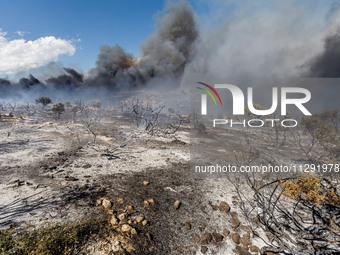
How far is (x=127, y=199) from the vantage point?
7.43 metres

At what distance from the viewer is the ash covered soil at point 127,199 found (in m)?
5.71

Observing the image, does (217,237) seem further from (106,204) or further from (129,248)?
(106,204)

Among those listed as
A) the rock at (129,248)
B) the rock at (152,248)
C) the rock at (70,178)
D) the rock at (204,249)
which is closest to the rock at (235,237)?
the rock at (204,249)

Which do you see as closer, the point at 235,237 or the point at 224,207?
the point at 235,237

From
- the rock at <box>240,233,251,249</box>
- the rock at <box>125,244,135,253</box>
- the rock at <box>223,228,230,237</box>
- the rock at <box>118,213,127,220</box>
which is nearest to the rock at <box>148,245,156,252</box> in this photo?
the rock at <box>125,244,135,253</box>

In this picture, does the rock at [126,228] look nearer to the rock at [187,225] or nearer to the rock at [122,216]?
the rock at [122,216]

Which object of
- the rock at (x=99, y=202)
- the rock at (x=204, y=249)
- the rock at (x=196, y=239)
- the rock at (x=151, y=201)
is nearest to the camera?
the rock at (x=204, y=249)

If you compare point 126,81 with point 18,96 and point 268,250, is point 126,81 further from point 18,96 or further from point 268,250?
point 268,250

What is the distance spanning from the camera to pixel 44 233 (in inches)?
208

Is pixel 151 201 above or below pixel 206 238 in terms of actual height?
above

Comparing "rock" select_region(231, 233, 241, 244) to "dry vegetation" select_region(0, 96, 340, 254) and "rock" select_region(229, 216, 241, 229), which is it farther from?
"rock" select_region(229, 216, 241, 229)

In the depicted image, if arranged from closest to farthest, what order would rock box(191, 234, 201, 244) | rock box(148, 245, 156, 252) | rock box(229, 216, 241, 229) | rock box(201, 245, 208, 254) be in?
rock box(148, 245, 156, 252)
rock box(201, 245, 208, 254)
rock box(191, 234, 201, 244)
rock box(229, 216, 241, 229)

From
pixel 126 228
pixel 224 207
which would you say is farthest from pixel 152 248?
pixel 224 207

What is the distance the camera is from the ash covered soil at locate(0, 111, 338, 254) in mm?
5711
